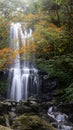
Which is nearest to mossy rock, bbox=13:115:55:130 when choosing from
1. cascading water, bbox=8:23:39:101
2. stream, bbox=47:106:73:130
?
stream, bbox=47:106:73:130

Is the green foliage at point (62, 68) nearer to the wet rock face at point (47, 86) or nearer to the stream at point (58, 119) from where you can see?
the wet rock face at point (47, 86)

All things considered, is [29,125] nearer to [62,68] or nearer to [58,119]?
[58,119]

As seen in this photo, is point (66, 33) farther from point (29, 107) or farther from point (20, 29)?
point (20, 29)

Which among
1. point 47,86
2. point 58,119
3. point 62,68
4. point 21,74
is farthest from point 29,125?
point 21,74

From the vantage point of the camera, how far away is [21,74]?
23.4 m

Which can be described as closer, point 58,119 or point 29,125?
point 29,125

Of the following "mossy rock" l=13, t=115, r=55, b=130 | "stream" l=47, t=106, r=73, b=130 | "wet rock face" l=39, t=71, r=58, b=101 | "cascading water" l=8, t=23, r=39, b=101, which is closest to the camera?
"mossy rock" l=13, t=115, r=55, b=130

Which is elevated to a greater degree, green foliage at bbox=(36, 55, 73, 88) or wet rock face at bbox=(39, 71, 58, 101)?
green foliage at bbox=(36, 55, 73, 88)

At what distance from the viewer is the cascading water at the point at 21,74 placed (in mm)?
21781

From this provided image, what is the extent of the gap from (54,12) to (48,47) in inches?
228

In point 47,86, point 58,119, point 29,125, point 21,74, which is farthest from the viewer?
point 21,74

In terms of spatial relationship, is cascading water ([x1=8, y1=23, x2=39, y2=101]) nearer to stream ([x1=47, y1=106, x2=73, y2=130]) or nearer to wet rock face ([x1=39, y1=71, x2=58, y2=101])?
wet rock face ([x1=39, y1=71, x2=58, y2=101])

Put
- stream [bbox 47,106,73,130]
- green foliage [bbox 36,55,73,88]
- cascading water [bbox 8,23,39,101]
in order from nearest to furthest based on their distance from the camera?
stream [bbox 47,106,73,130]
green foliage [bbox 36,55,73,88]
cascading water [bbox 8,23,39,101]

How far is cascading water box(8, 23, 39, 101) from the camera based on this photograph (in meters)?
21.8
